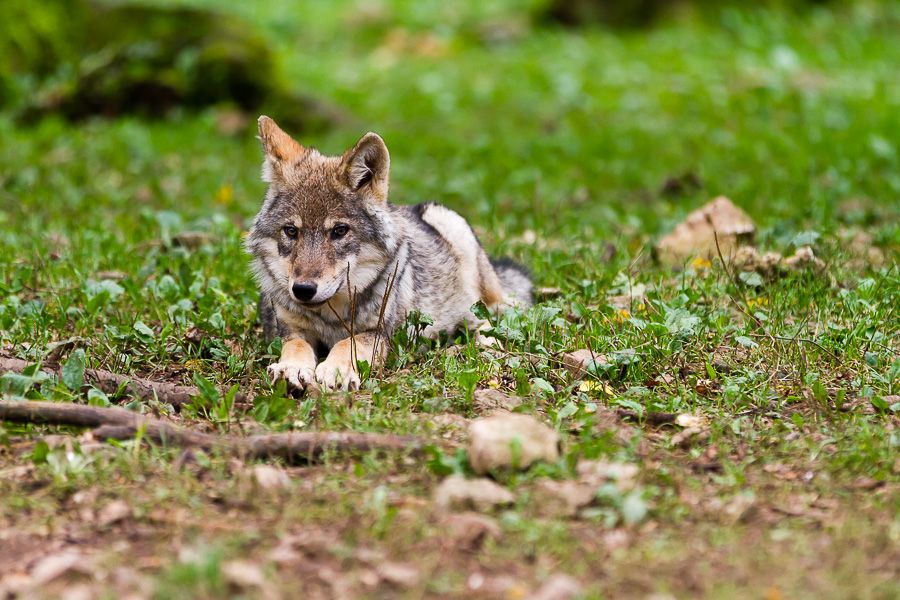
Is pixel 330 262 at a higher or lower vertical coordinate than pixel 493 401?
higher

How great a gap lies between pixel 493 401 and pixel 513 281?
78.8 inches

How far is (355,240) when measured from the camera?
5.82 meters

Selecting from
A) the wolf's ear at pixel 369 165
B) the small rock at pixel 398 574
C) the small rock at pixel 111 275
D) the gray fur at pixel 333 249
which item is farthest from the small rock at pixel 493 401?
the small rock at pixel 111 275

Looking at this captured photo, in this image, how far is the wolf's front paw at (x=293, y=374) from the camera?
210 inches

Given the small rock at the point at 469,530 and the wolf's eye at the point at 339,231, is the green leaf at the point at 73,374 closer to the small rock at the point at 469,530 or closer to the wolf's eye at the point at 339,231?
the wolf's eye at the point at 339,231

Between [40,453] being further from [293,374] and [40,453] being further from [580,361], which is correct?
[580,361]

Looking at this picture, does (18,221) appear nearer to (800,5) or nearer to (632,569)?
(632,569)

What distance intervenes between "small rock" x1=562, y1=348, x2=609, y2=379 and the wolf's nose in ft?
4.36

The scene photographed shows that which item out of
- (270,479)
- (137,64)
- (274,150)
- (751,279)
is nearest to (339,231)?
(274,150)

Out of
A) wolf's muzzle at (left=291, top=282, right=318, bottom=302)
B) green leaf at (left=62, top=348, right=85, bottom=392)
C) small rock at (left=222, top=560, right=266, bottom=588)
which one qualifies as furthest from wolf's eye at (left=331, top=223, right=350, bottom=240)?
small rock at (left=222, top=560, right=266, bottom=588)

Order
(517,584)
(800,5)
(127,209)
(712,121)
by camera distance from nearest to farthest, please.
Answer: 1. (517,584)
2. (127,209)
3. (712,121)
4. (800,5)

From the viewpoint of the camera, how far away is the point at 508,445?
4211mm

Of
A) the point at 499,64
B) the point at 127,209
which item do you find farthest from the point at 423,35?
the point at 127,209

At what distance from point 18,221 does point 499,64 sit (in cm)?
908
